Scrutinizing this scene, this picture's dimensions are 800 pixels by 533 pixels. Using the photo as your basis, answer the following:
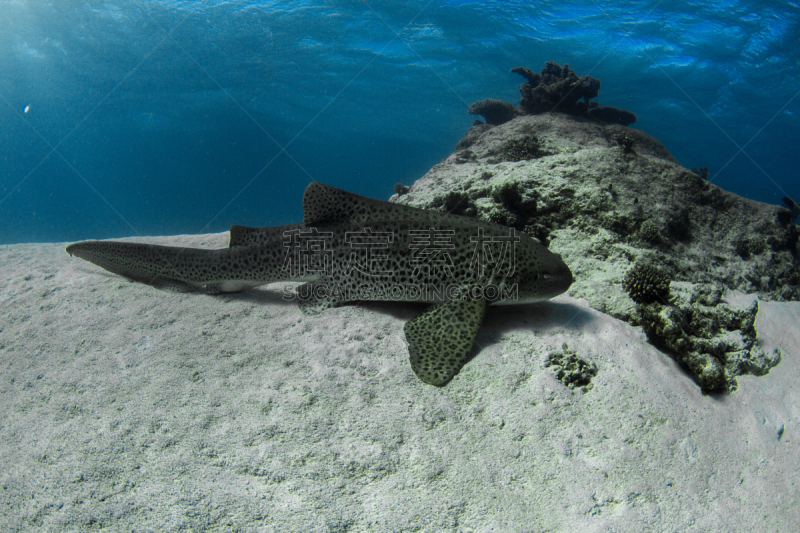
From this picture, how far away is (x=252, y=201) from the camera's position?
592ft

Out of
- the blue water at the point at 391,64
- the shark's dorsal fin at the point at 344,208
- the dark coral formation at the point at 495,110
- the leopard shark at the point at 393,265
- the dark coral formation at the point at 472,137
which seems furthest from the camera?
the blue water at the point at 391,64

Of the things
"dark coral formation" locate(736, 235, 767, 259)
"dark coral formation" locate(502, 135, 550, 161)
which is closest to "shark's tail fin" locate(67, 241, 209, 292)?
"dark coral formation" locate(502, 135, 550, 161)

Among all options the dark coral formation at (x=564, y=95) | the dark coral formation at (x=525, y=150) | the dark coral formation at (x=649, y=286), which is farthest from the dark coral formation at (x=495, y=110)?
the dark coral formation at (x=649, y=286)

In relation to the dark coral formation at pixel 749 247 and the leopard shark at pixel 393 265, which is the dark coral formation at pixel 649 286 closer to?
the leopard shark at pixel 393 265

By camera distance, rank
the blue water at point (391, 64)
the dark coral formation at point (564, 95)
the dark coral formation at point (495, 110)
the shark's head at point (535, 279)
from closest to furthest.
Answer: the shark's head at point (535, 279) < the dark coral formation at point (564, 95) < the dark coral formation at point (495, 110) < the blue water at point (391, 64)

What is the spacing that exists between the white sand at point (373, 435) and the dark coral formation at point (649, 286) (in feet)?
2.01

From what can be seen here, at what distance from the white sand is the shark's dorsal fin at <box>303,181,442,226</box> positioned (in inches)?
54.1

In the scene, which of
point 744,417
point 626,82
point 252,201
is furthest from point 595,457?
point 252,201

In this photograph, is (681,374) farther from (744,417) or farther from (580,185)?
(580,185)

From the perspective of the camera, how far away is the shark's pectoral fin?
309 centimetres

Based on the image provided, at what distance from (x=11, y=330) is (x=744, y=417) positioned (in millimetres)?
7597

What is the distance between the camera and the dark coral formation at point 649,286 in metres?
4.16

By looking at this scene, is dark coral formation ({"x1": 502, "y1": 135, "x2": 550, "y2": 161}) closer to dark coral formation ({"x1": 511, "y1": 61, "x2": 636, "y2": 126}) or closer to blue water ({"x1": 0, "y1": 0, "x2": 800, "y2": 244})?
dark coral formation ({"x1": 511, "y1": 61, "x2": 636, "y2": 126})

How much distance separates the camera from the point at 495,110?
1396 centimetres
